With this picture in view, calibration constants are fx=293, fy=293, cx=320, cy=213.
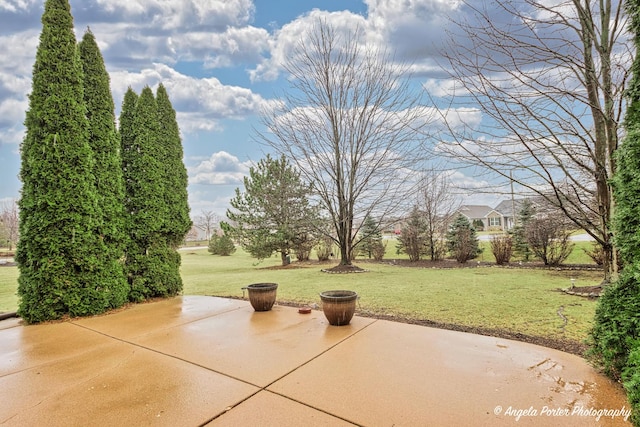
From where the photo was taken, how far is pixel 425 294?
6.01 meters

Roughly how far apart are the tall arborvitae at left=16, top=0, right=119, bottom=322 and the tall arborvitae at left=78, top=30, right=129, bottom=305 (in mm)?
267

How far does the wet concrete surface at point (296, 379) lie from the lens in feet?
6.50

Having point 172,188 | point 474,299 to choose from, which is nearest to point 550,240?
point 474,299

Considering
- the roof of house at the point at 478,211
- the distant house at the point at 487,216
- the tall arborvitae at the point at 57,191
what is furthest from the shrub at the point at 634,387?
the roof of house at the point at 478,211

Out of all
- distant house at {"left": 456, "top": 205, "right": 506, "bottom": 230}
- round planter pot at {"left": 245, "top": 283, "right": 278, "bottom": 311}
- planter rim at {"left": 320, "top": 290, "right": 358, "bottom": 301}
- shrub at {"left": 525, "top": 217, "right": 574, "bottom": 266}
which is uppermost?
distant house at {"left": 456, "top": 205, "right": 506, "bottom": 230}

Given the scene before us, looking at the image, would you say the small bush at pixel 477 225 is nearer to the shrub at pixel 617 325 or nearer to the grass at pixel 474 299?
the grass at pixel 474 299

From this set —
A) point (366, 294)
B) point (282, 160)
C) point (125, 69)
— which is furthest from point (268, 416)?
point (282, 160)

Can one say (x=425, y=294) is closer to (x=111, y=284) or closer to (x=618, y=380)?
(x=618, y=380)

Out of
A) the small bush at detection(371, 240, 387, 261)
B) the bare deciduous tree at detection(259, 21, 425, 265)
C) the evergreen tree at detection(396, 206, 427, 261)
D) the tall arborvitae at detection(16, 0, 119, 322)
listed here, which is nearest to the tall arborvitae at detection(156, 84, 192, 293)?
the tall arborvitae at detection(16, 0, 119, 322)

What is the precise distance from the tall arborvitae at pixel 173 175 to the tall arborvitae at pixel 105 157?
2.86ft

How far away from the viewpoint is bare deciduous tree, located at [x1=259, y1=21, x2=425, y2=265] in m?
9.87

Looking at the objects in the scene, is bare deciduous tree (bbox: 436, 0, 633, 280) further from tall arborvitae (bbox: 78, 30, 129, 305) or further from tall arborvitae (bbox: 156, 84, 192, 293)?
tall arborvitae (bbox: 78, 30, 129, 305)

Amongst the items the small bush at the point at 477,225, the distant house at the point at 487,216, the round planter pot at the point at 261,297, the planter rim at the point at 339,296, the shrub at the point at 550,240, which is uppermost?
the distant house at the point at 487,216

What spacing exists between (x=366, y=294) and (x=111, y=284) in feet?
15.8
